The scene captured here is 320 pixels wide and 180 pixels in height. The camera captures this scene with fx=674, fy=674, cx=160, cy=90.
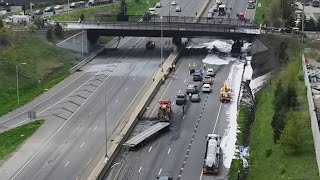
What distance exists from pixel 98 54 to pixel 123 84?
25313mm

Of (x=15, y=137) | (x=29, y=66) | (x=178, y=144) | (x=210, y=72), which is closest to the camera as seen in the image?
(x=178, y=144)

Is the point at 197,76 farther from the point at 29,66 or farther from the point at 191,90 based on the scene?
the point at 29,66

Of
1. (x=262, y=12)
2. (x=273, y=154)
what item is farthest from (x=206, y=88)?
(x=262, y=12)

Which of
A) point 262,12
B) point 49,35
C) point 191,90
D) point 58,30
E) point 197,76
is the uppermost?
point 262,12

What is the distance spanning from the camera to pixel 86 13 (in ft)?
518

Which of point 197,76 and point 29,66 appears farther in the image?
point 29,66

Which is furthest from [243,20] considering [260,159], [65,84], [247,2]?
[260,159]

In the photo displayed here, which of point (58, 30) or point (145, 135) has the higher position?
point (58, 30)

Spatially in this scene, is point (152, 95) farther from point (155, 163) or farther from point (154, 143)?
point (155, 163)

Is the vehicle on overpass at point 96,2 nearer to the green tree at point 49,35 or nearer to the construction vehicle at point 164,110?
the green tree at point 49,35

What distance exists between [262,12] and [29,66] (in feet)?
227

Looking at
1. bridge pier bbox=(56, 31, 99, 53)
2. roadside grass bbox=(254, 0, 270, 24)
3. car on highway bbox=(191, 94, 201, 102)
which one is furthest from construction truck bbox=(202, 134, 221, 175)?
roadside grass bbox=(254, 0, 270, 24)

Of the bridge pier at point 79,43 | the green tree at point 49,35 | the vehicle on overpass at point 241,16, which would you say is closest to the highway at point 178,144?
the bridge pier at point 79,43

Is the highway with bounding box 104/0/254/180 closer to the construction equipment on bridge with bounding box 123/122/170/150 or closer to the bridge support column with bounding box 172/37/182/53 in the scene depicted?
the construction equipment on bridge with bounding box 123/122/170/150
